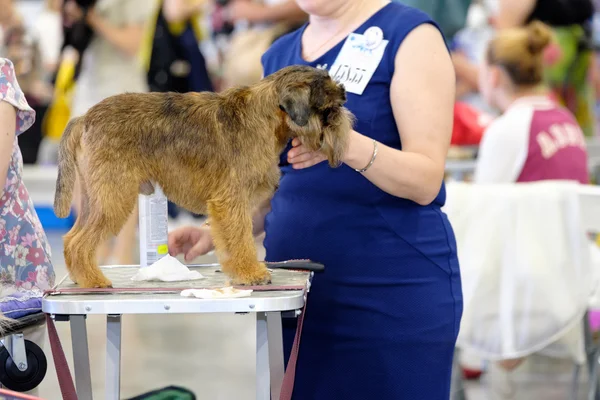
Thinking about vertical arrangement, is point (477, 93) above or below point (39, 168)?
above

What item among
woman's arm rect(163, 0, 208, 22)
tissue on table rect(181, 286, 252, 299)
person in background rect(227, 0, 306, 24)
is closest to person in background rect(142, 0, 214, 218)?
woman's arm rect(163, 0, 208, 22)

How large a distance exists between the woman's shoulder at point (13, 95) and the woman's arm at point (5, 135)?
16mm

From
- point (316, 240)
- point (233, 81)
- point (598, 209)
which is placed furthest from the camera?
point (233, 81)

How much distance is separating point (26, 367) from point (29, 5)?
284 inches

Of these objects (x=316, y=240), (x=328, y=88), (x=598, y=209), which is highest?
(x=328, y=88)

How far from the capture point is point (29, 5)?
8234 millimetres

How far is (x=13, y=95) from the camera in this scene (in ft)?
5.64

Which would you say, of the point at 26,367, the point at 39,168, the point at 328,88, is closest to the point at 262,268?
the point at 328,88

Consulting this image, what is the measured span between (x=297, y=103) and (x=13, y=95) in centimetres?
58

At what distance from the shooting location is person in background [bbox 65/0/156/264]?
558 centimetres

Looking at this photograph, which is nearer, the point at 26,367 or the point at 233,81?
the point at 26,367

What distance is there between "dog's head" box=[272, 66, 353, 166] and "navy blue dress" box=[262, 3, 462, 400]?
0.32 meters

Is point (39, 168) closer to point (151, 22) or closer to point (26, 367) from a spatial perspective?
point (151, 22)

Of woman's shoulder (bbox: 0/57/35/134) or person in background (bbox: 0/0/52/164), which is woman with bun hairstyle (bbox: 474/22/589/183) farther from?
person in background (bbox: 0/0/52/164)
